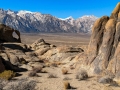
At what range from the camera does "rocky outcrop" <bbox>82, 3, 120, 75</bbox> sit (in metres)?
21.9

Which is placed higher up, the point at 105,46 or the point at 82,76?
the point at 105,46

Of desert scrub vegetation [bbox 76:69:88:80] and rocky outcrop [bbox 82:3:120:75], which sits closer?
desert scrub vegetation [bbox 76:69:88:80]

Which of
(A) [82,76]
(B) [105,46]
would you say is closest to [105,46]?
(B) [105,46]

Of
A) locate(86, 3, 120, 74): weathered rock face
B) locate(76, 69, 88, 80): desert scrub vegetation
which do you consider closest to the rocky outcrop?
locate(86, 3, 120, 74): weathered rock face

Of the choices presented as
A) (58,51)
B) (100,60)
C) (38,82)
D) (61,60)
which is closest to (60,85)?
(38,82)

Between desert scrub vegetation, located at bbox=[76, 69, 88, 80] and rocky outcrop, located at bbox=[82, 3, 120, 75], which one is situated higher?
rocky outcrop, located at bbox=[82, 3, 120, 75]

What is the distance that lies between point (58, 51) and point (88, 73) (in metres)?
16.6

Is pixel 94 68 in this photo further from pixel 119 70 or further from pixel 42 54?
pixel 42 54

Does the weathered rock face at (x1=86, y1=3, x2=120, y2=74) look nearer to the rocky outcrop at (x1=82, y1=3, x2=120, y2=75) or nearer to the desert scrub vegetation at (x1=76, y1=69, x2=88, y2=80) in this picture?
the rocky outcrop at (x1=82, y1=3, x2=120, y2=75)

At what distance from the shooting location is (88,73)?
23297 mm

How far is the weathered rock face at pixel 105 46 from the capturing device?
21.9m

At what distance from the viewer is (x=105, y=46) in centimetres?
2342

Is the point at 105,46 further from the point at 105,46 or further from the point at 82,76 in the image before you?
the point at 82,76

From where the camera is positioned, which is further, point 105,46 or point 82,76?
point 105,46
